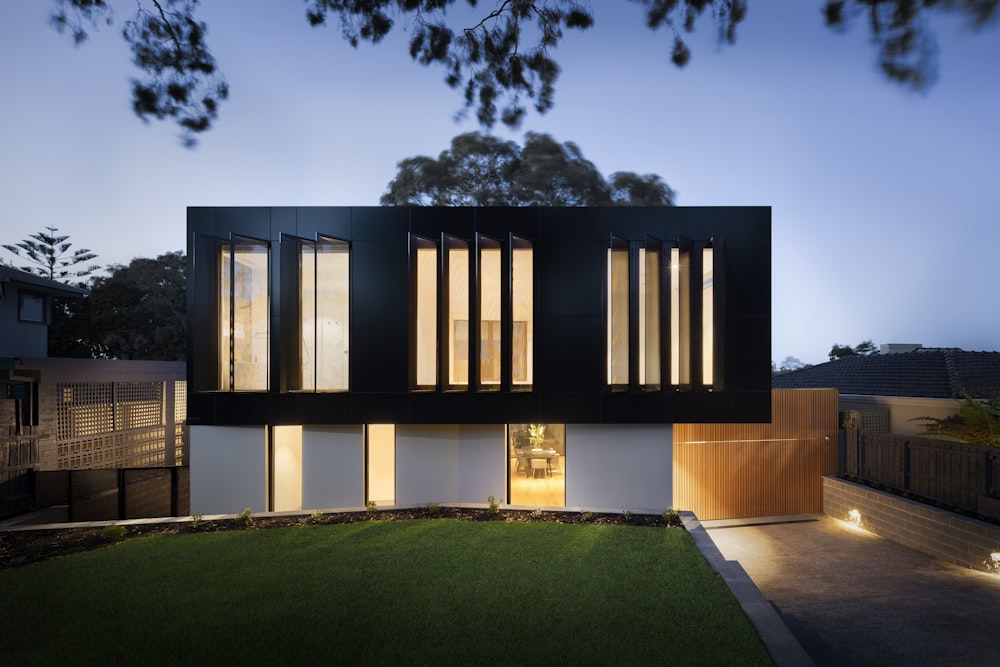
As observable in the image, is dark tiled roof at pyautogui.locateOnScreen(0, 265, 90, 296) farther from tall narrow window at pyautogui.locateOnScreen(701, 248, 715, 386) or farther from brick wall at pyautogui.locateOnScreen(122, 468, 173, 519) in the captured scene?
tall narrow window at pyautogui.locateOnScreen(701, 248, 715, 386)

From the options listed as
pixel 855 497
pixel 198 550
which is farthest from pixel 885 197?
pixel 198 550

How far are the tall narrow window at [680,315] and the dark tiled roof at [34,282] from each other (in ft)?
56.9

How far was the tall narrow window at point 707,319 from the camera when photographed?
10.3 m

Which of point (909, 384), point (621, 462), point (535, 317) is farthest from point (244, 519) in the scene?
point (909, 384)

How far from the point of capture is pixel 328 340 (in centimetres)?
1025

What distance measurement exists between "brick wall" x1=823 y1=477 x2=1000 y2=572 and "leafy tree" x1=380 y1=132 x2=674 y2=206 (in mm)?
18829

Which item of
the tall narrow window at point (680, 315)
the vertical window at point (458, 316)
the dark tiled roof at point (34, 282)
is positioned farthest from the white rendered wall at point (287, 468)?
the dark tiled roof at point (34, 282)

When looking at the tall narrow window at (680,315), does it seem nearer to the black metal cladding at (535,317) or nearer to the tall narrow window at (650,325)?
the black metal cladding at (535,317)

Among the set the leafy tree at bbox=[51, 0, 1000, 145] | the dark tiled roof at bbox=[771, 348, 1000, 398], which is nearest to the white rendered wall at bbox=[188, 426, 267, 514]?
the leafy tree at bbox=[51, 0, 1000, 145]

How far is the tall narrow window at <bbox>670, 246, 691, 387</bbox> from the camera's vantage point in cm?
1016

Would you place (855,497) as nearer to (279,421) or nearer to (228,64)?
(279,421)

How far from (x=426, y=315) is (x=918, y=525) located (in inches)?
396

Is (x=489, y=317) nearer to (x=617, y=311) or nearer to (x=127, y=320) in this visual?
(x=617, y=311)

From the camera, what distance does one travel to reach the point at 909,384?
17.2 m
